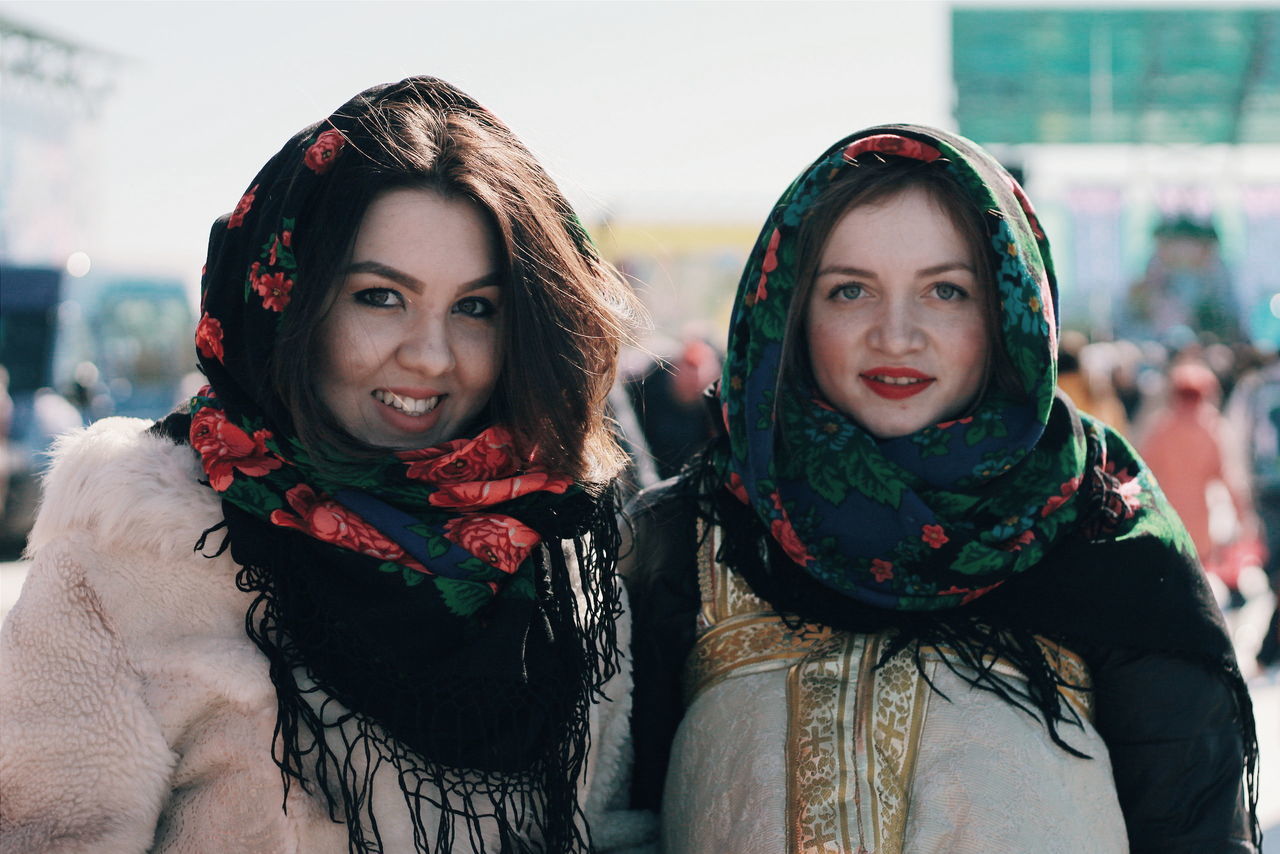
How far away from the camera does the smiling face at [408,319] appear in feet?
6.59

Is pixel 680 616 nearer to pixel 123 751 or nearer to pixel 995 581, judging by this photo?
pixel 995 581

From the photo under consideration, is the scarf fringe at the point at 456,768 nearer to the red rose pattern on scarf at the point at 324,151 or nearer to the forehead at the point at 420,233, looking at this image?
the forehead at the point at 420,233

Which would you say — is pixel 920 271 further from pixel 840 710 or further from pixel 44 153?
pixel 44 153

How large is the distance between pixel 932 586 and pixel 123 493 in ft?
4.31

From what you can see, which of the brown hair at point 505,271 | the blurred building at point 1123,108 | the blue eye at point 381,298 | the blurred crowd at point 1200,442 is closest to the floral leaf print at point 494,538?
the brown hair at point 505,271

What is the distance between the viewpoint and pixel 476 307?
6.96 ft

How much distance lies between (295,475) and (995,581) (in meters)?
1.18

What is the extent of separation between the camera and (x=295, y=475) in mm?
1995

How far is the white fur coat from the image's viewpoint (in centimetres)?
179

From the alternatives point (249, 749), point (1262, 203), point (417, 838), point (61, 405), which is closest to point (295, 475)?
point (249, 749)

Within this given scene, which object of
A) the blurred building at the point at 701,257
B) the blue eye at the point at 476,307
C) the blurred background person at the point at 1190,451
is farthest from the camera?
the blurred building at the point at 701,257

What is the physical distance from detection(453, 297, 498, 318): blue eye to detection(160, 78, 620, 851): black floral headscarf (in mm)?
211

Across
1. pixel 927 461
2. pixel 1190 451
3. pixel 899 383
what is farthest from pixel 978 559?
pixel 1190 451

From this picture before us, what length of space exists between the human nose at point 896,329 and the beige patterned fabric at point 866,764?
51 cm
